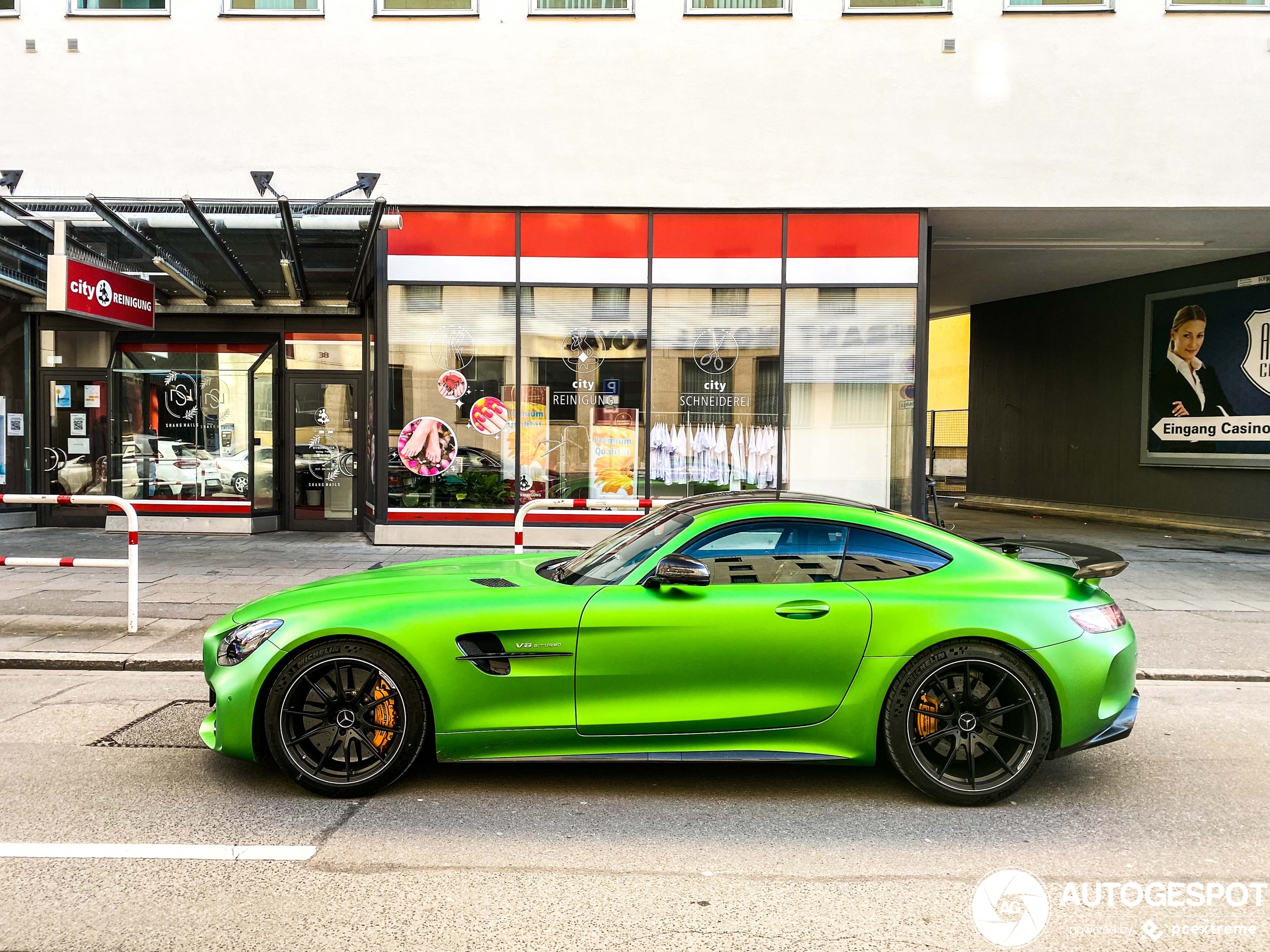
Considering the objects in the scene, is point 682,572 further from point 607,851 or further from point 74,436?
point 74,436

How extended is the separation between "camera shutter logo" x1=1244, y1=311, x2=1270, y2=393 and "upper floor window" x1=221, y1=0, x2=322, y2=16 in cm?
1506

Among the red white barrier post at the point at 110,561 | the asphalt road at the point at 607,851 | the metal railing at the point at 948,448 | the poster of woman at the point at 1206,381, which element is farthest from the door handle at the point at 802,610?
the metal railing at the point at 948,448

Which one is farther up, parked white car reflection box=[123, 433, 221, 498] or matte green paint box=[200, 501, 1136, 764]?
parked white car reflection box=[123, 433, 221, 498]

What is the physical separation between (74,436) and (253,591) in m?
7.30

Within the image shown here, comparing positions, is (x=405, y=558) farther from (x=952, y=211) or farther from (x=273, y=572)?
(x=952, y=211)

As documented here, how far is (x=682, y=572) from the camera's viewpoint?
405cm

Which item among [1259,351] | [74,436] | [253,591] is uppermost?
[1259,351]

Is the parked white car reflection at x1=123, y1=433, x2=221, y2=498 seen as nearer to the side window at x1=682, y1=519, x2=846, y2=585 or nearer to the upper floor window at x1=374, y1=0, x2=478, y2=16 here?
the upper floor window at x1=374, y1=0, x2=478, y2=16

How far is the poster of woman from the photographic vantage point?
14977 millimetres

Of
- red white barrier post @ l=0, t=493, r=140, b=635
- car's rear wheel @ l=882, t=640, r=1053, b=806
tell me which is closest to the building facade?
red white barrier post @ l=0, t=493, r=140, b=635

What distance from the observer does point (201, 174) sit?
1227 cm

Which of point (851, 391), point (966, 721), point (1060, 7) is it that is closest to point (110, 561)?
point (966, 721)

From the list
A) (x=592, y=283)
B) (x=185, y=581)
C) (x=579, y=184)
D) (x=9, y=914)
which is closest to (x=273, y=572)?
(x=185, y=581)

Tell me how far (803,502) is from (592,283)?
8.51 metres
